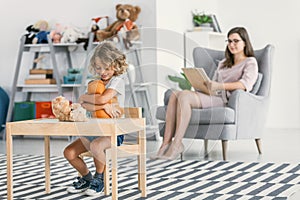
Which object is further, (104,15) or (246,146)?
(104,15)

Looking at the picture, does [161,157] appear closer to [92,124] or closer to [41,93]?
[92,124]

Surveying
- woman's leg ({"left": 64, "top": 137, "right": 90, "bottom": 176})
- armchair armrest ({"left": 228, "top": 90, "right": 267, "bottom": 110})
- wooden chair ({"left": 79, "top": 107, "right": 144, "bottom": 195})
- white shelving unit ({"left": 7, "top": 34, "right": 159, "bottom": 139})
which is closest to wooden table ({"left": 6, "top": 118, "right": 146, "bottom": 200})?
wooden chair ({"left": 79, "top": 107, "right": 144, "bottom": 195})

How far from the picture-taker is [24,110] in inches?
239

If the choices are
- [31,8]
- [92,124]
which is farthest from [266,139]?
[92,124]

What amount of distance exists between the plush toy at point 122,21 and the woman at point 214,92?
134cm

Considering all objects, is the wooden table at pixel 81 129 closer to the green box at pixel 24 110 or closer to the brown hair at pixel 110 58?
the brown hair at pixel 110 58

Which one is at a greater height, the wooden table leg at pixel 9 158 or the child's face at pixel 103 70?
the child's face at pixel 103 70

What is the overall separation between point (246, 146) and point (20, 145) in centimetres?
196

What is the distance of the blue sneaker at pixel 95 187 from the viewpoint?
10.2 feet

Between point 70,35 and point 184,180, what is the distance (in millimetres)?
2757

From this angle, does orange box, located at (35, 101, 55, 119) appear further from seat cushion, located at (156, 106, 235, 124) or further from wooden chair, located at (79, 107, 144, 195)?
wooden chair, located at (79, 107, 144, 195)

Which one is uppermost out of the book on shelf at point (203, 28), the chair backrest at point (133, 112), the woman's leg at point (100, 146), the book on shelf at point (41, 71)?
the book on shelf at point (203, 28)

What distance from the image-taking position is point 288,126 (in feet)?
22.3

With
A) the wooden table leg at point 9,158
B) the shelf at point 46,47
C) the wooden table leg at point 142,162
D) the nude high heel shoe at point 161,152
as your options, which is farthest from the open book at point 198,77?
the wooden table leg at point 9,158
